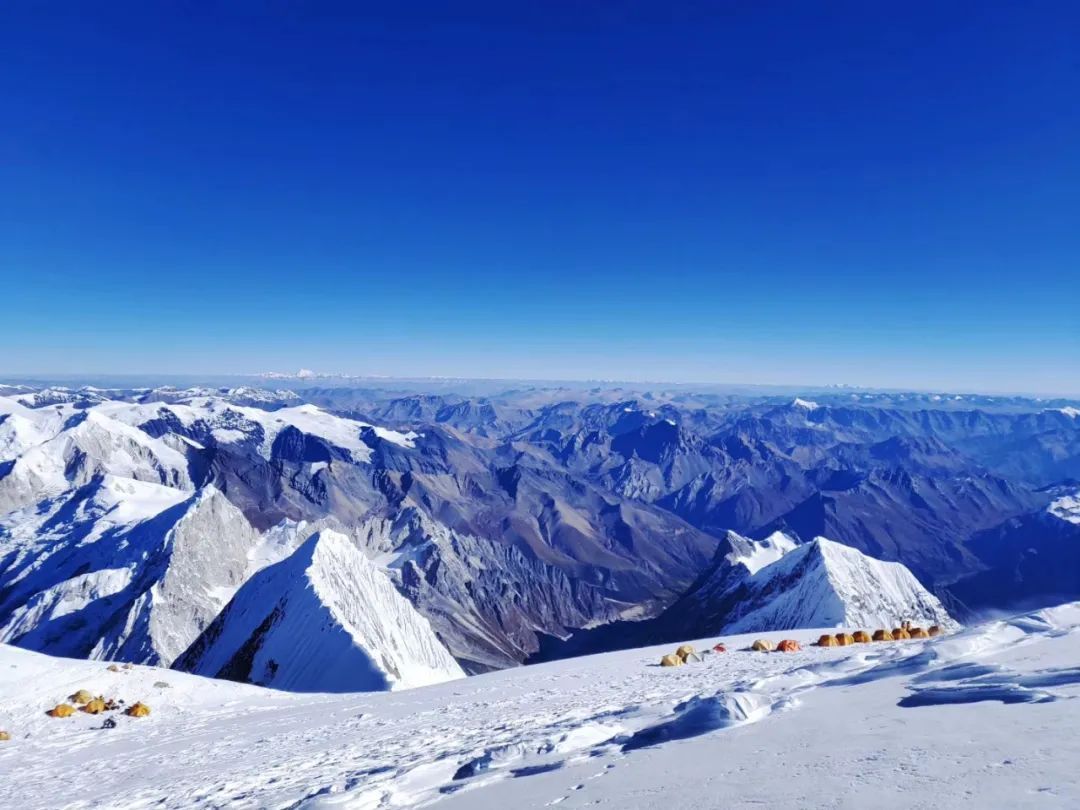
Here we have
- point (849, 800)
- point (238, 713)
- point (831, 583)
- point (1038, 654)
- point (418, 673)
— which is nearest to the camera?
point (849, 800)

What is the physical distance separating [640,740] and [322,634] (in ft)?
294

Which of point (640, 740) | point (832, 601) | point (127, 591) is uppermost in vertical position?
point (640, 740)

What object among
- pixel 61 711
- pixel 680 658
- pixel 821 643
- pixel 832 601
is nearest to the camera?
pixel 61 711

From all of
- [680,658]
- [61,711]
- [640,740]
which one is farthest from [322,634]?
[640,740]

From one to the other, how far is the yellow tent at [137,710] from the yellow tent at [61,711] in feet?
10.5

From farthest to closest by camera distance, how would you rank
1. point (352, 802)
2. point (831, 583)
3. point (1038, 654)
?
1. point (831, 583)
2. point (1038, 654)
3. point (352, 802)

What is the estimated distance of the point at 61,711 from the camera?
128 ft

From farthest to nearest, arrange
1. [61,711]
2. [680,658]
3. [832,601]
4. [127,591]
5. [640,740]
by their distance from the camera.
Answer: [127,591], [832,601], [680,658], [61,711], [640,740]

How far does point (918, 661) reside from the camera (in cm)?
2328

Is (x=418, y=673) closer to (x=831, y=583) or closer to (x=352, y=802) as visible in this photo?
(x=352, y=802)

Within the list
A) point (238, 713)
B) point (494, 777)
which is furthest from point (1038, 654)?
point (238, 713)

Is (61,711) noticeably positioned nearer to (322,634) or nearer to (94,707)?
(94,707)

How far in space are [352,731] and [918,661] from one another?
24.9m

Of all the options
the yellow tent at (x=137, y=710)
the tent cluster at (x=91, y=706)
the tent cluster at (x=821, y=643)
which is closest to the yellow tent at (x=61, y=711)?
the tent cluster at (x=91, y=706)
